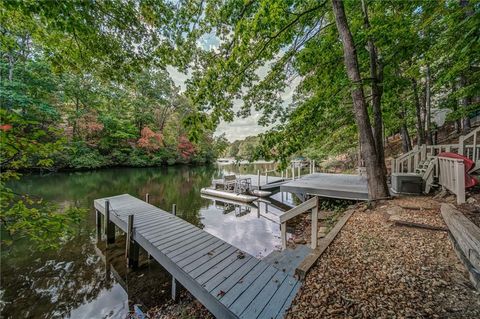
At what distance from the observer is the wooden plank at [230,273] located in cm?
245

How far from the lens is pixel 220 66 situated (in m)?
2.97

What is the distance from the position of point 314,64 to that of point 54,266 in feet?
26.4

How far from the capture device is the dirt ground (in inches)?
67.3

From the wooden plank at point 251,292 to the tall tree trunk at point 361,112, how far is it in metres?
3.63

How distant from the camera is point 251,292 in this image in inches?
91.7

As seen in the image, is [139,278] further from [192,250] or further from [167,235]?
[192,250]

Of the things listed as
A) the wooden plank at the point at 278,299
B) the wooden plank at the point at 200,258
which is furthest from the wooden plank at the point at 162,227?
the wooden plank at the point at 278,299

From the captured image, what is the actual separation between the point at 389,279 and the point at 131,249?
4682mm

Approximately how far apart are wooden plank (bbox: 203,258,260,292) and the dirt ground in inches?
34.2

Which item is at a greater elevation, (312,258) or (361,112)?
(361,112)

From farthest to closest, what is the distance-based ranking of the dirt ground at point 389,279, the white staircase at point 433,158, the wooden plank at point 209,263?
the white staircase at point 433,158 < the wooden plank at point 209,263 < the dirt ground at point 389,279

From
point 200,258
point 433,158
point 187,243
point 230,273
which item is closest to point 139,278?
point 187,243

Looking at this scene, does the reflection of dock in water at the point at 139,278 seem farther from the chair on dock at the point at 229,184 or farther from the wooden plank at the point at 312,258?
the chair on dock at the point at 229,184

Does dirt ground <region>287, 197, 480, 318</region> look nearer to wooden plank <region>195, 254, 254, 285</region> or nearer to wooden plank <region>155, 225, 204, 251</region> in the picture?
wooden plank <region>195, 254, 254, 285</region>
